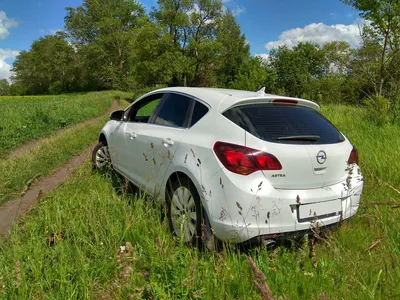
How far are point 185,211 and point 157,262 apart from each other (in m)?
0.65

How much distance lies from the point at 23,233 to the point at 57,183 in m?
2.07

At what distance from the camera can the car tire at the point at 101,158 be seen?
518 cm

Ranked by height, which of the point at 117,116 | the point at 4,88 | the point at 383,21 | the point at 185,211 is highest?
the point at 4,88

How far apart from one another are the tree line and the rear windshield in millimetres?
5108

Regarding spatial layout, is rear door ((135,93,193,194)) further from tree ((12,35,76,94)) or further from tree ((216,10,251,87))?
tree ((12,35,76,94))

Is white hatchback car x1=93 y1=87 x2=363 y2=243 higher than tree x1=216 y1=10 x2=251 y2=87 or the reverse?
the reverse

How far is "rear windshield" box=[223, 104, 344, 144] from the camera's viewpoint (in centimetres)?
258

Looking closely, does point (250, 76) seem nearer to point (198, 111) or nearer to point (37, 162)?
point (37, 162)

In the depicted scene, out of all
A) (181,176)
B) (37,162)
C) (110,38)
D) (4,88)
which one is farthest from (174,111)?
(4,88)

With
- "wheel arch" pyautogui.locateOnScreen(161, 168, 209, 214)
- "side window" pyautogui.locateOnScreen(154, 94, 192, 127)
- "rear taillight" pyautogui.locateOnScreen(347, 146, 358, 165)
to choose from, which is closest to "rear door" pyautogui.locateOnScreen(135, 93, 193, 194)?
"side window" pyautogui.locateOnScreen(154, 94, 192, 127)

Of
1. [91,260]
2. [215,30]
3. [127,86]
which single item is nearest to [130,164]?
[91,260]

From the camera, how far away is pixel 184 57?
123ft

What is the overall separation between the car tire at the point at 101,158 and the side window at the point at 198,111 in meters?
2.56

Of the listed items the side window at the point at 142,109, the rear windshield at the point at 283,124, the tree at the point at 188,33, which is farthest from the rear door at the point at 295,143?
the tree at the point at 188,33
